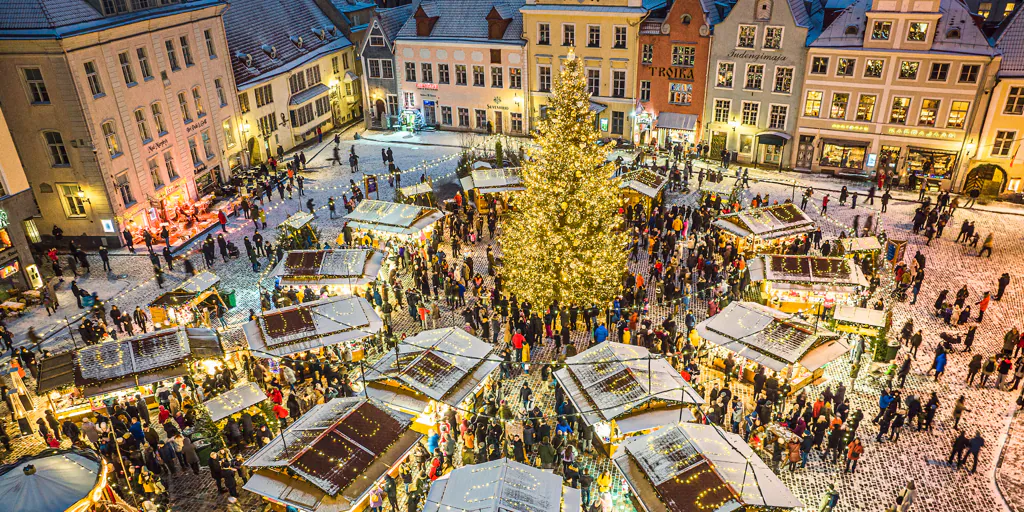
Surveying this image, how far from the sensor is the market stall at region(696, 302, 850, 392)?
70.5 ft

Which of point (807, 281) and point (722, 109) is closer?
point (807, 281)

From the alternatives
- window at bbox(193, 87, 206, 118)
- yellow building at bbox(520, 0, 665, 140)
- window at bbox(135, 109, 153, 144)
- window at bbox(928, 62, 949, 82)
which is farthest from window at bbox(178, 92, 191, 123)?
window at bbox(928, 62, 949, 82)

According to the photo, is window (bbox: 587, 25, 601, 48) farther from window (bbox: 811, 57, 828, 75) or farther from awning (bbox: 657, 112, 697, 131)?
window (bbox: 811, 57, 828, 75)

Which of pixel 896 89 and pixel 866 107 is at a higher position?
pixel 896 89

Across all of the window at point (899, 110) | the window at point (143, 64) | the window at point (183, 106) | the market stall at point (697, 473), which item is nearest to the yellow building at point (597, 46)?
the window at point (899, 110)

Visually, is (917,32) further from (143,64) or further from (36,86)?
(36,86)

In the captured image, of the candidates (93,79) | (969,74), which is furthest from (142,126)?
(969,74)

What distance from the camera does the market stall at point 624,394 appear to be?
19.0 metres

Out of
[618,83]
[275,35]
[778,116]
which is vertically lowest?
[778,116]

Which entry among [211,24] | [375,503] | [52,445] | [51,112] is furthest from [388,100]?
[375,503]

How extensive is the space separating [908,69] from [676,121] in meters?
13.7

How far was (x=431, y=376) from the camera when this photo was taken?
2047 cm

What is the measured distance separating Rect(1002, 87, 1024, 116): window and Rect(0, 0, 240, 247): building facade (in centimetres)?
4530

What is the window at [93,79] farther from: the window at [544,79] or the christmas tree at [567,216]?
the window at [544,79]
